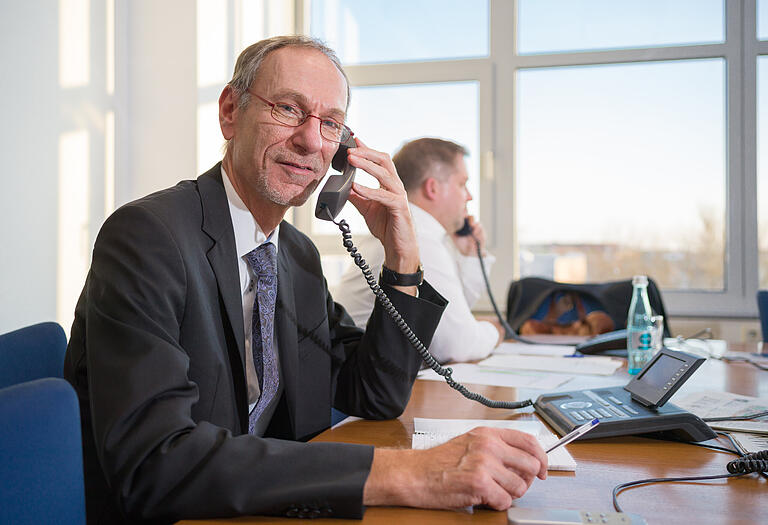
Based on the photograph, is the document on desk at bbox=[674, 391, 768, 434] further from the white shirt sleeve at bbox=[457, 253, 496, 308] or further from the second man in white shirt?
the white shirt sleeve at bbox=[457, 253, 496, 308]

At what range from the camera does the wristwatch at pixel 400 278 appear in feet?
4.60

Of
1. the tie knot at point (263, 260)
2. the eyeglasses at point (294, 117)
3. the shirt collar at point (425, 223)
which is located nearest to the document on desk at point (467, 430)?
the tie knot at point (263, 260)

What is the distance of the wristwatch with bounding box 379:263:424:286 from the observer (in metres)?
1.40

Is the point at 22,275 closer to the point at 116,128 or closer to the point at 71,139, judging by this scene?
the point at 71,139

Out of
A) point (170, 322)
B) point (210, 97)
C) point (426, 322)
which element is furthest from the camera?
point (210, 97)

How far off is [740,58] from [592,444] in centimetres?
340

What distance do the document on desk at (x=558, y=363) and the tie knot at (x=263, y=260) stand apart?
2.83 feet

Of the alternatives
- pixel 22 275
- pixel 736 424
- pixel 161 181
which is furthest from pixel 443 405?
pixel 161 181

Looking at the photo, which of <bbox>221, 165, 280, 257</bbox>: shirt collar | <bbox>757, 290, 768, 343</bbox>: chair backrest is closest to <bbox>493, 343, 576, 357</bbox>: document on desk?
<bbox>757, 290, 768, 343</bbox>: chair backrest

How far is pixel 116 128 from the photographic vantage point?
2885mm

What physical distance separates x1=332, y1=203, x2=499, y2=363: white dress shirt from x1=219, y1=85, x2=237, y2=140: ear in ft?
2.60

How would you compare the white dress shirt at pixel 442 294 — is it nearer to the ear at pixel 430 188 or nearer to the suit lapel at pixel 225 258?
the ear at pixel 430 188

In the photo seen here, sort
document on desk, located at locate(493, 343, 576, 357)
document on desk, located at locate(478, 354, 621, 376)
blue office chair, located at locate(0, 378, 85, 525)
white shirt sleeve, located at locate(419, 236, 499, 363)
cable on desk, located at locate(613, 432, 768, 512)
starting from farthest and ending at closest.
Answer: document on desk, located at locate(493, 343, 576, 357), white shirt sleeve, located at locate(419, 236, 499, 363), document on desk, located at locate(478, 354, 621, 376), cable on desk, located at locate(613, 432, 768, 512), blue office chair, located at locate(0, 378, 85, 525)

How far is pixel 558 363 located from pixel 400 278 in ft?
2.63
